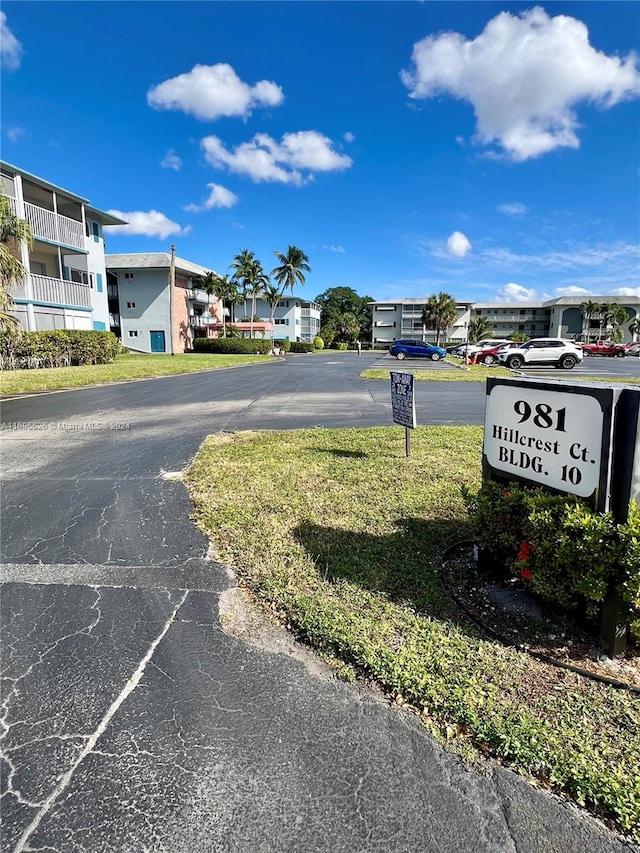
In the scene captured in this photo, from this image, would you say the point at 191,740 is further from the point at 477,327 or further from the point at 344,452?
the point at 477,327

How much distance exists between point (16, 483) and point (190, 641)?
4.08 meters

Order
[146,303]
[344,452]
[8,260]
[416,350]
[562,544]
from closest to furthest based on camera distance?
[562,544], [344,452], [8,260], [416,350], [146,303]

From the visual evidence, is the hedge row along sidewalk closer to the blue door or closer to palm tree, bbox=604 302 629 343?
the blue door

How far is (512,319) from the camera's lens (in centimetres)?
7938

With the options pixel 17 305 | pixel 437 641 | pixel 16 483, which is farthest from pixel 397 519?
pixel 17 305

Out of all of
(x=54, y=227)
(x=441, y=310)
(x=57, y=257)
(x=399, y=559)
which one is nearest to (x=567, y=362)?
(x=399, y=559)

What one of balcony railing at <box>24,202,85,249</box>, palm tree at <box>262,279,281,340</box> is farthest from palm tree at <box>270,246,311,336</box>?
balcony railing at <box>24,202,85,249</box>

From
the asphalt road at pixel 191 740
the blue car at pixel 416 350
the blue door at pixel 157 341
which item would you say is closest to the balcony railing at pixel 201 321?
the blue door at pixel 157 341

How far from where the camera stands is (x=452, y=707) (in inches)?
79.7

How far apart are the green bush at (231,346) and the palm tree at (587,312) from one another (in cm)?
5254

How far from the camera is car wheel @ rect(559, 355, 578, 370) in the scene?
25594 millimetres

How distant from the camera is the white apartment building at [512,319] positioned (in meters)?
71.8

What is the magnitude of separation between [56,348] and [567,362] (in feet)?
88.6

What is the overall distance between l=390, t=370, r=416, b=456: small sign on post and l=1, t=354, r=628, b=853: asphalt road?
3115mm
